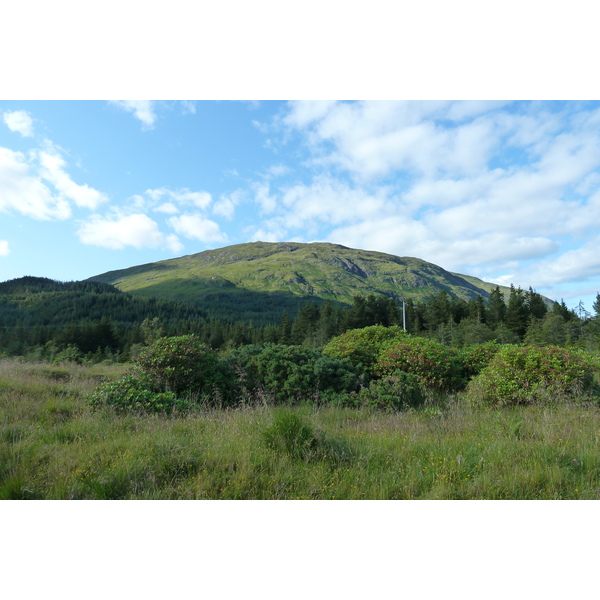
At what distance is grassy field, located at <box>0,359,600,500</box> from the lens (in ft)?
11.0

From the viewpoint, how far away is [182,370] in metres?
7.92

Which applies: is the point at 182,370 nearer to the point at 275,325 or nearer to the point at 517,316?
the point at 517,316

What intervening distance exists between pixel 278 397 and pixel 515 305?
37.6 m

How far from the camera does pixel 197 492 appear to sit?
331cm

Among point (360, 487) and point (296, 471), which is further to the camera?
point (296, 471)

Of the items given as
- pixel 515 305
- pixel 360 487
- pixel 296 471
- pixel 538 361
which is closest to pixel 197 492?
pixel 296 471

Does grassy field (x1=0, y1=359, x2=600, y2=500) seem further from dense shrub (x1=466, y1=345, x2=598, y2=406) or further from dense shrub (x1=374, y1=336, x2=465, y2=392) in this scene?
dense shrub (x1=374, y1=336, x2=465, y2=392)

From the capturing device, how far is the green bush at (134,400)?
6.29m

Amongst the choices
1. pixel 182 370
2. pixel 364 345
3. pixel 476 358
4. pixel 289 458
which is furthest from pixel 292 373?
pixel 476 358

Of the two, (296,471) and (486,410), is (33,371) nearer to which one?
(296,471)

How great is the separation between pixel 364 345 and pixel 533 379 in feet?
14.4

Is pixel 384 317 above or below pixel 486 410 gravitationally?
above

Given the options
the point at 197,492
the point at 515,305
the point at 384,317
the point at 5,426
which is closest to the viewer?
the point at 197,492

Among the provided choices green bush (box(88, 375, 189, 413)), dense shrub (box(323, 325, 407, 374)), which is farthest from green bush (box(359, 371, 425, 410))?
green bush (box(88, 375, 189, 413))
